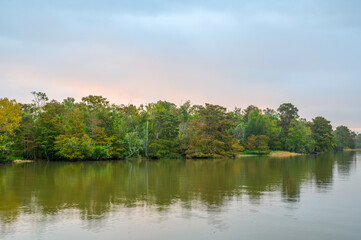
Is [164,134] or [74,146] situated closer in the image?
[74,146]

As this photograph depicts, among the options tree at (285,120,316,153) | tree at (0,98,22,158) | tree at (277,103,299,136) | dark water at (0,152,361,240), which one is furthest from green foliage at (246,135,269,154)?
dark water at (0,152,361,240)

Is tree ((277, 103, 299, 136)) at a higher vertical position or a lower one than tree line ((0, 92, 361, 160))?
higher

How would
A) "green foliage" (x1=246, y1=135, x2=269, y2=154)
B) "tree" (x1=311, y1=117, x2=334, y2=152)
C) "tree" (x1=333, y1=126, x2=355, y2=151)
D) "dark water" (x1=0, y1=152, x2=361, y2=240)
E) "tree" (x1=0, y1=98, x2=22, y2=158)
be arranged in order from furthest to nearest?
"tree" (x1=333, y1=126, x2=355, y2=151) → "tree" (x1=311, y1=117, x2=334, y2=152) → "green foliage" (x1=246, y1=135, x2=269, y2=154) → "tree" (x1=0, y1=98, x2=22, y2=158) → "dark water" (x1=0, y1=152, x2=361, y2=240)

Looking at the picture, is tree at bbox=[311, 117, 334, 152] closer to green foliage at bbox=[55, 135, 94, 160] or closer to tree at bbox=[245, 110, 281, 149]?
tree at bbox=[245, 110, 281, 149]

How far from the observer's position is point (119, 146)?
5972 centimetres

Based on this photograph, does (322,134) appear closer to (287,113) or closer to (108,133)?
(287,113)

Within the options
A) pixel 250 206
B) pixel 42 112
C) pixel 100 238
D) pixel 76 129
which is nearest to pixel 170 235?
pixel 100 238

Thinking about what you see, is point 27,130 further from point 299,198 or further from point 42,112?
point 299,198

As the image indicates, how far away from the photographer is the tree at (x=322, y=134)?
10188 centimetres

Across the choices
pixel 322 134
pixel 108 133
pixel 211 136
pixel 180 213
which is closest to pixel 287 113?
pixel 322 134

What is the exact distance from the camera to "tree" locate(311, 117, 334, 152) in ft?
334

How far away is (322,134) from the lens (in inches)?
4166

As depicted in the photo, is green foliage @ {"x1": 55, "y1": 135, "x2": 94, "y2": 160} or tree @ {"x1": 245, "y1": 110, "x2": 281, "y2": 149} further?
tree @ {"x1": 245, "y1": 110, "x2": 281, "y2": 149}

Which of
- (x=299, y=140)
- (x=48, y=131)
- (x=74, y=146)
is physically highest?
(x=48, y=131)
